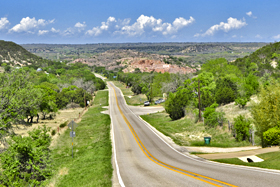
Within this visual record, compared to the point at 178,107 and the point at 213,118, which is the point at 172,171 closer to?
the point at 213,118

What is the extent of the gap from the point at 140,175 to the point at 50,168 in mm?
8414

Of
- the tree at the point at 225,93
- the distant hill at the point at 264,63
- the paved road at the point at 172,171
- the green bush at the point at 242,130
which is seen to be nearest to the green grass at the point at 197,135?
the green bush at the point at 242,130

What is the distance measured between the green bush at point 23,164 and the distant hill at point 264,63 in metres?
69.2

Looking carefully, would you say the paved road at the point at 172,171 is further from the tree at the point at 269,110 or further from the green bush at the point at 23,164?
the tree at the point at 269,110

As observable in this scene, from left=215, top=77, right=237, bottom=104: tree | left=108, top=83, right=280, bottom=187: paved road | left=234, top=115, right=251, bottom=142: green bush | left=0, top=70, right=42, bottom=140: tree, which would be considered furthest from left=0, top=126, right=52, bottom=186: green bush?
left=215, top=77, right=237, bottom=104: tree

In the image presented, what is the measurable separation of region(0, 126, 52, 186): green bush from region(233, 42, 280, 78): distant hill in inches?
2723

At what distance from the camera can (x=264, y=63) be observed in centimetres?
9869

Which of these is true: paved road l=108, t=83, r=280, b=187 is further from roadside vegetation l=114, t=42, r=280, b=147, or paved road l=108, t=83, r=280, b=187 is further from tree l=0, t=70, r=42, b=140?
tree l=0, t=70, r=42, b=140

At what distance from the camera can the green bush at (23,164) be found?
650 inches

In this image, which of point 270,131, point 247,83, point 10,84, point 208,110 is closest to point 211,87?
point 247,83

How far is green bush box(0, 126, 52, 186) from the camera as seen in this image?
16.5 meters

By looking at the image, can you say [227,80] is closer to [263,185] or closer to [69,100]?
[263,185]

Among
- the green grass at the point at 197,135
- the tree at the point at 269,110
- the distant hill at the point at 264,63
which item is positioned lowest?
the green grass at the point at 197,135

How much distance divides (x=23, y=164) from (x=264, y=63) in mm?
103891
